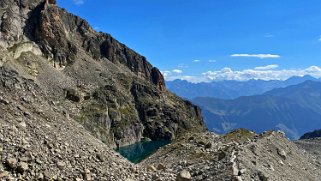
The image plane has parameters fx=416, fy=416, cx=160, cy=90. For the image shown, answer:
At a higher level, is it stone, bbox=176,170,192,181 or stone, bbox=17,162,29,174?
stone, bbox=17,162,29,174

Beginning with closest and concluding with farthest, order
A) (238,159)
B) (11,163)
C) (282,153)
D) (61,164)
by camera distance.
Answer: (11,163) → (61,164) → (238,159) → (282,153)

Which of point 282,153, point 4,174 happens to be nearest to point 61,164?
point 4,174

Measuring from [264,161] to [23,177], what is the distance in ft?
82.1

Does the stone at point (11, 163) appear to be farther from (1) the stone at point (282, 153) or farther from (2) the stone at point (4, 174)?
(1) the stone at point (282, 153)

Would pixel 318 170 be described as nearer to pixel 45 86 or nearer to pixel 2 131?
pixel 2 131

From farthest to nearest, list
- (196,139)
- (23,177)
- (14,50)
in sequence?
(14,50), (196,139), (23,177)

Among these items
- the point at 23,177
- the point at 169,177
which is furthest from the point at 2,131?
the point at 169,177

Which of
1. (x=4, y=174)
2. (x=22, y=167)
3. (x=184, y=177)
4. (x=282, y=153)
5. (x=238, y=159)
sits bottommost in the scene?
(x=184, y=177)

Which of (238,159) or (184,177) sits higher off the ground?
(238,159)

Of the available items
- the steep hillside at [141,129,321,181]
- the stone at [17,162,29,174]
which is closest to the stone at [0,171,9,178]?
the stone at [17,162,29,174]

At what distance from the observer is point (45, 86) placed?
651ft

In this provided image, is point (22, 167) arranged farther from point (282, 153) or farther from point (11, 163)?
point (282, 153)

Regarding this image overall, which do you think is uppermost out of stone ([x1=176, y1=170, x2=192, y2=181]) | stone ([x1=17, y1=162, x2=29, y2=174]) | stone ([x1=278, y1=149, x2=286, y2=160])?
stone ([x1=278, y1=149, x2=286, y2=160])

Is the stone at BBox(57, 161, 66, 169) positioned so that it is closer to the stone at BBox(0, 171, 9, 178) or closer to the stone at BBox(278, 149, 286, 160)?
the stone at BBox(0, 171, 9, 178)
